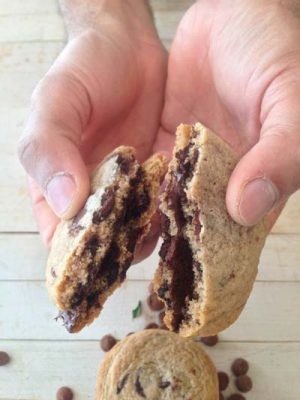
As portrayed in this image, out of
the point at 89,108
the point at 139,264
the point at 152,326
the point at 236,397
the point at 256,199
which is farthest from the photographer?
the point at 139,264

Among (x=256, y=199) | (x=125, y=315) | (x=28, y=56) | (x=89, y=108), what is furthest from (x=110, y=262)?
(x=28, y=56)

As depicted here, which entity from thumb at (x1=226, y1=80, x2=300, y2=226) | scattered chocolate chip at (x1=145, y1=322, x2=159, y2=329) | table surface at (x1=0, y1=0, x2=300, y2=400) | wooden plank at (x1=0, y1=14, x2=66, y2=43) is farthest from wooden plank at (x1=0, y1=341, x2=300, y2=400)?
wooden plank at (x1=0, y1=14, x2=66, y2=43)

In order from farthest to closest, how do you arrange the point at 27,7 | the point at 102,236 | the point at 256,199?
the point at 27,7 → the point at 102,236 → the point at 256,199

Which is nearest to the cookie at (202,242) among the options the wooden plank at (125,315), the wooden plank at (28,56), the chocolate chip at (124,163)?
the chocolate chip at (124,163)

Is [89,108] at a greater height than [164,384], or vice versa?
[89,108]

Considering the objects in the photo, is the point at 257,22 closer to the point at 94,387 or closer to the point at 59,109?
the point at 59,109

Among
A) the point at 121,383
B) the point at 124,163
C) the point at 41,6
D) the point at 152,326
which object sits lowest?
the point at 152,326

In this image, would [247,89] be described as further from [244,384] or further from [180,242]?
[244,384]

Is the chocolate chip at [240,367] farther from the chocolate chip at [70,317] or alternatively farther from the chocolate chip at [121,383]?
the chocolate chip at [70,317]
